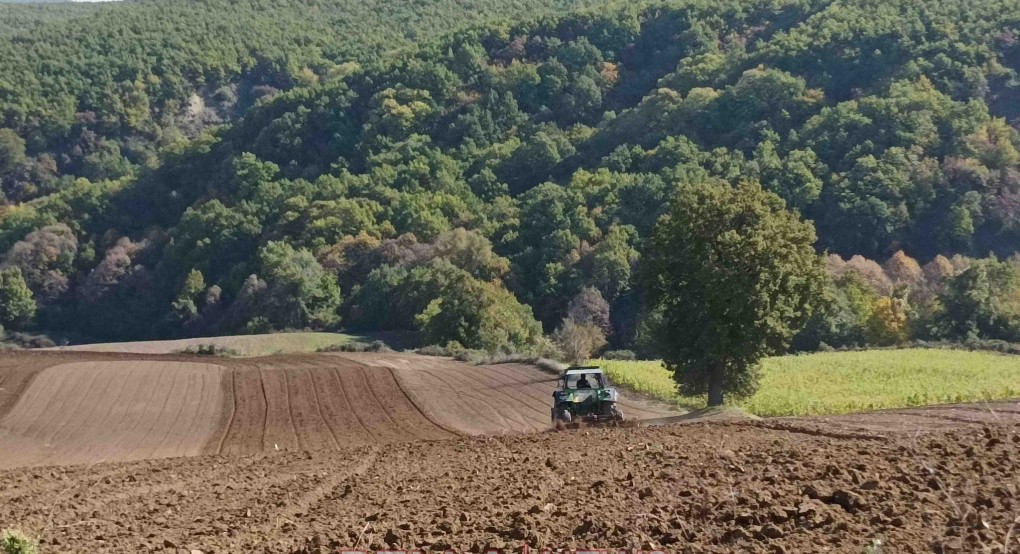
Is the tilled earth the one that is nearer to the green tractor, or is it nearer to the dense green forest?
the green tractor

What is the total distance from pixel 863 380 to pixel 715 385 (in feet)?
38.5

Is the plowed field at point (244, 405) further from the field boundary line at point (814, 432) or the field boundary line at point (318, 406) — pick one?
the field boundary line at point (814, 432)

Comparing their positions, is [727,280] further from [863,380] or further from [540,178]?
[540,178]

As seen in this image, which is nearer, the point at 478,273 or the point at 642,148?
the point at 478,273

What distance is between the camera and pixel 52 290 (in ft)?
380

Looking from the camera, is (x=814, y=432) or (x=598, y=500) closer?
(x=598, y=500)

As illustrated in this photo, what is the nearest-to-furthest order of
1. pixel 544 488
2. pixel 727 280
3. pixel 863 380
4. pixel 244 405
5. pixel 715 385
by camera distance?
pixel 544 488 → pixel 727 280 → pixel 715 385 → pixel 244 405 → pixel 863 380

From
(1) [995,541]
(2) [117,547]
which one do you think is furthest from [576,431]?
(1) [995,541]

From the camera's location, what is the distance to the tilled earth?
10117 mm

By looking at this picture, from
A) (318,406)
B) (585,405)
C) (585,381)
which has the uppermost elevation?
(585,381)

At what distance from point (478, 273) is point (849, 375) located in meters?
49.7

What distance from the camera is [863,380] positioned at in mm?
46844

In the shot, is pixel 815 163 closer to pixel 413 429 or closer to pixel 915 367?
pixel 915 367

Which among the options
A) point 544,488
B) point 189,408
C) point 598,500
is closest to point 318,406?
point 189,408
